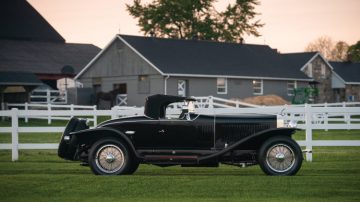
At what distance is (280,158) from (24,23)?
58.7 metres

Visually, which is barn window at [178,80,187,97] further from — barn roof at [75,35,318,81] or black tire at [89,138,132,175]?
black tire at [89,138,132,175]

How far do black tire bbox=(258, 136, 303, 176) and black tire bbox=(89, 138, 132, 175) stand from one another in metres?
2.44

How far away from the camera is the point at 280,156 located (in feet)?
43.7

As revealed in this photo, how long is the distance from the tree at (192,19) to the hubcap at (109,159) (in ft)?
200

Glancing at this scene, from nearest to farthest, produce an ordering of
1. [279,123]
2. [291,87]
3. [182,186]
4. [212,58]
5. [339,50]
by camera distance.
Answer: [182,186] < [279,123] < [212,58] < [291,87] < [339,50]

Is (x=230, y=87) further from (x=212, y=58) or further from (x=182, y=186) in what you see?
(x=182, y=186)

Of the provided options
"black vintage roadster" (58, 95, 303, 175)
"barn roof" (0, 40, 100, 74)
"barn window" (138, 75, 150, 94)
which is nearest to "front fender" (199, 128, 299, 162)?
"black vintage roadster" (58, 95, 303, 175)

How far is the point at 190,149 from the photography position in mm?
13477

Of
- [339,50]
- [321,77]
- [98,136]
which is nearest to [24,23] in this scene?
[321,77]

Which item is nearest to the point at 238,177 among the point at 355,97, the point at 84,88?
the point at 84,88

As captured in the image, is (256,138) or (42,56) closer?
(256,138)

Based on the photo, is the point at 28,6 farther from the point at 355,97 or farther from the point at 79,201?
the point at 79,201

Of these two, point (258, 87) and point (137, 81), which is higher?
point (137, 81)

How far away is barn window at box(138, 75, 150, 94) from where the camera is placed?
50500 mm
